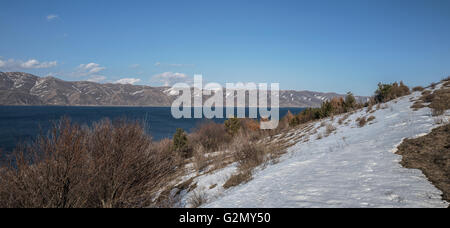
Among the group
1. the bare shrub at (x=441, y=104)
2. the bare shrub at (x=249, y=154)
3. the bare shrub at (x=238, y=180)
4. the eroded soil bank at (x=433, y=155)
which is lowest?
the bare shrub at (x=238, y=180)

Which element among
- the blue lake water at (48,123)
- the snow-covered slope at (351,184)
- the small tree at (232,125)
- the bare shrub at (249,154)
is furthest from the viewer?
A: the small tree at (232,125)

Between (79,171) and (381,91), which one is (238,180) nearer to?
(79,171)

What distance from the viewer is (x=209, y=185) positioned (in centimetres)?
747

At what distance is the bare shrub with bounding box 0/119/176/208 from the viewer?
14.2 ft

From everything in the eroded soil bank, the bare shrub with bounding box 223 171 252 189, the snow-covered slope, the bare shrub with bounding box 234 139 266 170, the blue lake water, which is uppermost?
the eroded soil bank

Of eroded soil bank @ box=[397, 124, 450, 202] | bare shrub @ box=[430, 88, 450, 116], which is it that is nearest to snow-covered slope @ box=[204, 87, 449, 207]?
eroded soil bank @ box=[397, 124, 450, 202]

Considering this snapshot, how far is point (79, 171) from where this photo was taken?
192 inches

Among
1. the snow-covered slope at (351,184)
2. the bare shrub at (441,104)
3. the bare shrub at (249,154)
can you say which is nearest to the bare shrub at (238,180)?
the snow-covered slope at (351,184)

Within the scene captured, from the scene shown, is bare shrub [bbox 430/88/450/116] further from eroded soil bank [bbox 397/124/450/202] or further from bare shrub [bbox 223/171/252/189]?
bare shrub [bbox 223/171/252/189]

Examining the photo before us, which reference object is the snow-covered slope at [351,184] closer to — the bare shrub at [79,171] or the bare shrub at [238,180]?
the bare shrub at [238,180]

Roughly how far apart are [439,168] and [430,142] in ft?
5.40

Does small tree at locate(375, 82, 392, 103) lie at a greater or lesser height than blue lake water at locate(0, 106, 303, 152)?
greater

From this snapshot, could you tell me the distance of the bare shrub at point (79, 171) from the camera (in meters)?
4.32
